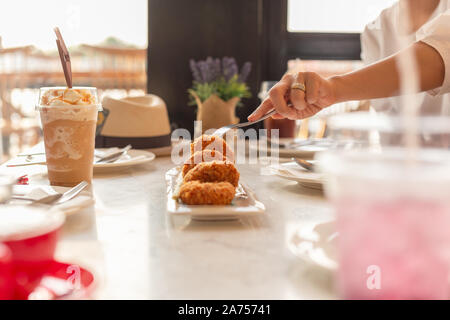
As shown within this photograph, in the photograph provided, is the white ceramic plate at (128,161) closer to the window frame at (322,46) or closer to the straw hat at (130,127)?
the straw hat at (130,127)

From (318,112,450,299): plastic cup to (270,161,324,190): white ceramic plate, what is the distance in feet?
1.99

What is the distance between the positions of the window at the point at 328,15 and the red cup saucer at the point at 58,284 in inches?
105

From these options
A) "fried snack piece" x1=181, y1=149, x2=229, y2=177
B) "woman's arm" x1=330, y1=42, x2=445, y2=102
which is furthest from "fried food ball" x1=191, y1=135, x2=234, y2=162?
"woman's arm" x1=330, y1=42, x2=445, y2=102

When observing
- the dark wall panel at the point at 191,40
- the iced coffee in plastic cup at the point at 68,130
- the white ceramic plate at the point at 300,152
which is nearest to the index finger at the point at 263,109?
the white ceramic plate at the point at 300,152

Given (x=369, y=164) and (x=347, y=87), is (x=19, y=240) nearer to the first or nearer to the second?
(x=369, y=164)

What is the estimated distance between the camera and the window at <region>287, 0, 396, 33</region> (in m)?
2.97

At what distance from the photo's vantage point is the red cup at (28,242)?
1.56 ft

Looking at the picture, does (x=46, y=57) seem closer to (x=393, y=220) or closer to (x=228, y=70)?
(x=228, y=70)

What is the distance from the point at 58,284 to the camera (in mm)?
515

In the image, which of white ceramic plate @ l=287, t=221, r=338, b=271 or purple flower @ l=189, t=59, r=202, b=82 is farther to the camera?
purple flower @ l=189, t=59, r=202, b=82

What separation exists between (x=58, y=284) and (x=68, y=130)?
0.58m

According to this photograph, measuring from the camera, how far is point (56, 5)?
4297mm

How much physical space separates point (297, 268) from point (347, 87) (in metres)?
0.89

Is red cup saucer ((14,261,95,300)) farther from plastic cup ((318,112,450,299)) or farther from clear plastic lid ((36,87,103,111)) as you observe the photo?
clear plastic lid ((36,87,103,111))
